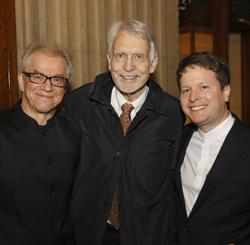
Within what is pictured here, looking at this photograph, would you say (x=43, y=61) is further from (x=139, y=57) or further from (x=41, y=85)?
(x=139, y=57)

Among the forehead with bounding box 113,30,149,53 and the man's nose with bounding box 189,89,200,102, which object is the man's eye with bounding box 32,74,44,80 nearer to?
the forehead with bounding box 113,30,149,53

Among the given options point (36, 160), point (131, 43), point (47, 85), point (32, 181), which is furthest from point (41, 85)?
point (131, 43)

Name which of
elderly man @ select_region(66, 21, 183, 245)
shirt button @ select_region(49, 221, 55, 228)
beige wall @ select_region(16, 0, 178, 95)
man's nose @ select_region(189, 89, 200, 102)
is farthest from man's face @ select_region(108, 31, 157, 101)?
shirt button @ select_region(49, 221, 55, 228)

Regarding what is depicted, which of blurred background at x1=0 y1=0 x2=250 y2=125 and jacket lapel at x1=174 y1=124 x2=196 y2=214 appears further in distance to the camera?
blurred background at x1=0 y1=0 x2=250 y2=125

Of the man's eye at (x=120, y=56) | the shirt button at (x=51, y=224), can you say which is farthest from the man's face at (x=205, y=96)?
the shirt button at (x=51, y=224)

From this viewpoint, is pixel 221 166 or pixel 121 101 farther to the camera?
pixel 121 101

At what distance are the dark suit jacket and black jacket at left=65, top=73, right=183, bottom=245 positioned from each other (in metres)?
0.36

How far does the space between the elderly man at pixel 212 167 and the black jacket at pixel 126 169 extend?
0.18 metres

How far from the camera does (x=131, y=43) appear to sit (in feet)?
7.78

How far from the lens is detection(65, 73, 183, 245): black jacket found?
2344 mm

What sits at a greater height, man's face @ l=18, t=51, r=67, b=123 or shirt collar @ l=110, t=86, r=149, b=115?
man's face @ l=18, t=51, r=67, b=123

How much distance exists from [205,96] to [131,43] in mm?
595

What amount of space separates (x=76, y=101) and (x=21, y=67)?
49 centimetres

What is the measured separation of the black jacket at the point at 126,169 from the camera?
7.69ft
